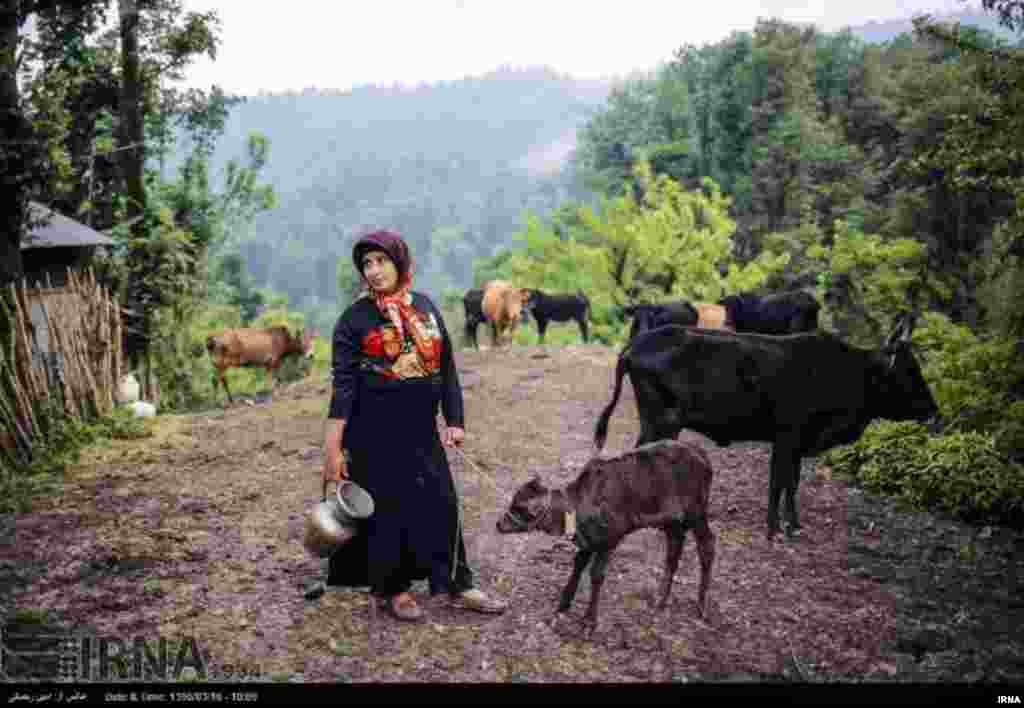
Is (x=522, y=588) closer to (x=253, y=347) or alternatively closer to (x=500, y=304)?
(x=253, y=347)

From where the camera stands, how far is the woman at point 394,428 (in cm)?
491

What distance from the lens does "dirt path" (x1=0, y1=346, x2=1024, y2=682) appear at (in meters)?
4.89

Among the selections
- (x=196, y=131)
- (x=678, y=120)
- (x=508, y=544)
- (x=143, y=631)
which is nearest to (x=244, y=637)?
(x=143, y=631)

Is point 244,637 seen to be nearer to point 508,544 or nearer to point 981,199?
point 508,544

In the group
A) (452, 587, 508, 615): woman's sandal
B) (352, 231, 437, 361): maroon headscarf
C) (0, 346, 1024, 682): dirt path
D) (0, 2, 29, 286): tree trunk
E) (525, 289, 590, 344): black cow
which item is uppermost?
(0, 2, 29, 286): tree trunk

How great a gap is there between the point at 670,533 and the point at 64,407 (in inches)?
334

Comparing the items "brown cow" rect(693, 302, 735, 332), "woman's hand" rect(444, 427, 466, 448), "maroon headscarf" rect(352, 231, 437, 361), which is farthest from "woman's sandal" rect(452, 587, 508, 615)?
"brown cow" rect(693, 302, 735, 332)

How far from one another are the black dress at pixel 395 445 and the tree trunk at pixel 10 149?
804cm

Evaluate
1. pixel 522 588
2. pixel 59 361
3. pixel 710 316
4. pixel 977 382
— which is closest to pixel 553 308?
pixel 710 316

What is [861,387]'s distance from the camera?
731 centimetres

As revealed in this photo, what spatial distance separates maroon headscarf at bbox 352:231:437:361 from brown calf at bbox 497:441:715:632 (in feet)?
3.60

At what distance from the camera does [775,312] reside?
12445 millimetres

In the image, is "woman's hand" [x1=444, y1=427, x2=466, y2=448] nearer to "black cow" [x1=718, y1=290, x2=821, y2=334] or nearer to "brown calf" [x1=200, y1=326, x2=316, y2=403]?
"black cow" [x1=718, y1=290, x2=821, y2=334]

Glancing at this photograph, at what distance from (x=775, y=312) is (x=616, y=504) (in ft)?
27.1
